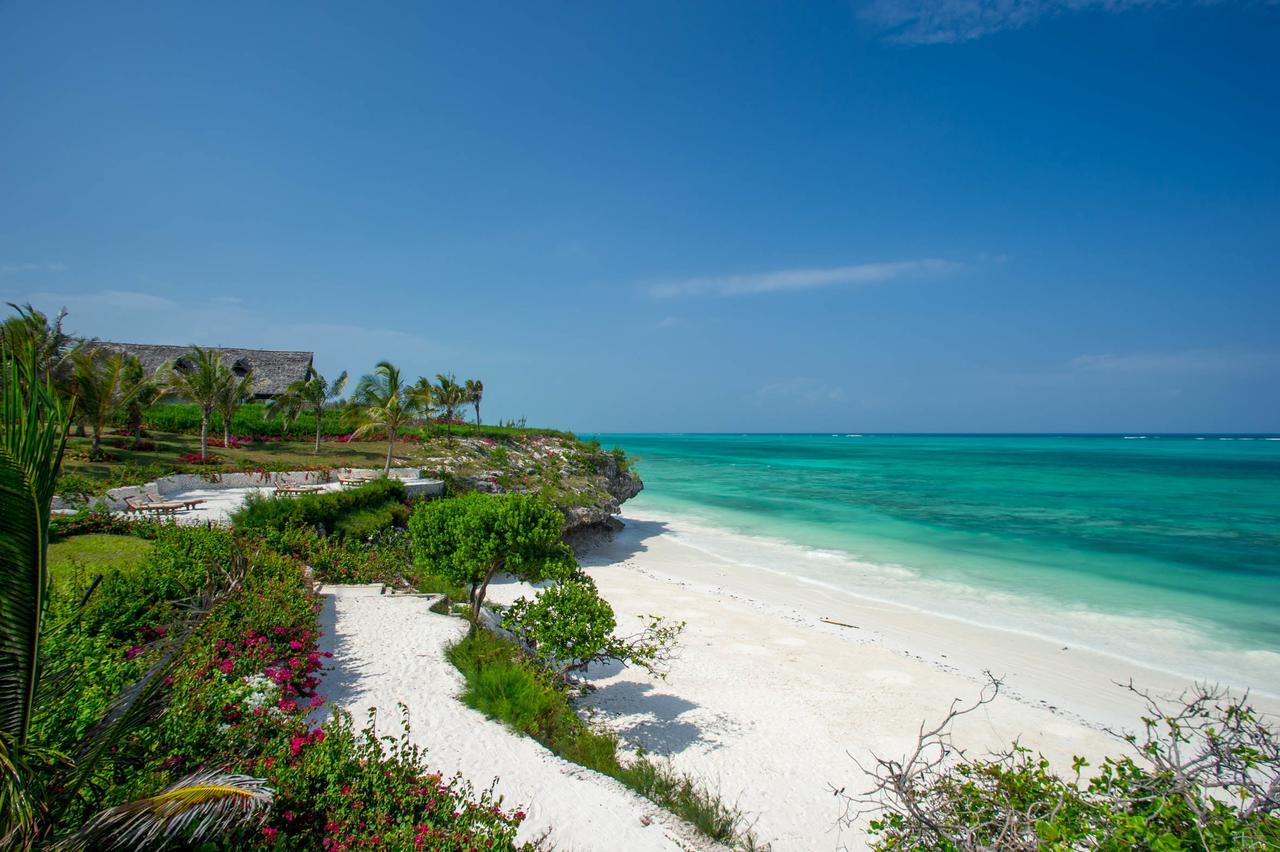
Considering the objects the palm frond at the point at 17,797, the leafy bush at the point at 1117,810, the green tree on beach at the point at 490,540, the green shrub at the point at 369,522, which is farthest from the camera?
the green shrub at the point at 369,522

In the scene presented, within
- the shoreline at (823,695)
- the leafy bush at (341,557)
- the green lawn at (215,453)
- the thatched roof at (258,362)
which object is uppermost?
the thatched roof at (258,362)

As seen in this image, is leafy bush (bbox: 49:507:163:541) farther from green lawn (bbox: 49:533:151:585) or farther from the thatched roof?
the thatched roof

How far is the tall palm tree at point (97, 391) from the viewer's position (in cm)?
2141

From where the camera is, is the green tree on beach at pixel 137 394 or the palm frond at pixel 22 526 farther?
the green tree on beach at pixel 137 394

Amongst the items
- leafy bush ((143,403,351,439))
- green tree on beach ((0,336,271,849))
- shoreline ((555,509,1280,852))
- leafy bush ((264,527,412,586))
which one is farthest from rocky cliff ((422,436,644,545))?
green tree on beach ((0,336,271,849))

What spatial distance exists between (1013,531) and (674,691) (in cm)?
2666

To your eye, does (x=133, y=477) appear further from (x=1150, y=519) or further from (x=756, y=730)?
(x=1150, y=519)

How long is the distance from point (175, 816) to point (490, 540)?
23.9 ft

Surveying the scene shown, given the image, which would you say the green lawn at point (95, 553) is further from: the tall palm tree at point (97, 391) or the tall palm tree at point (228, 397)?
the tall palm tree at point (228, 397)

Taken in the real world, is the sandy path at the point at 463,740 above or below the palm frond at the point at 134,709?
Answer: below

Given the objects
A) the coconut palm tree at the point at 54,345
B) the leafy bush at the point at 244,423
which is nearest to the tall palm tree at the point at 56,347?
the coconut palm tree at the point at 54,345

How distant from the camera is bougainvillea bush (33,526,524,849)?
13.9 feet

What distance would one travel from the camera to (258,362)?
39125mm

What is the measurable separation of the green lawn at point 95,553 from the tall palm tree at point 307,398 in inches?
705
